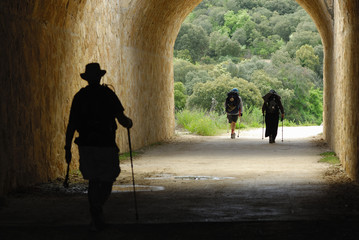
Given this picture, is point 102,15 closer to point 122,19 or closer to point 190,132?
point 122,19

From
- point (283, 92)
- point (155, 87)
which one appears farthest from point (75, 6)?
point (283, 92)

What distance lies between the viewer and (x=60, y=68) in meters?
10.2

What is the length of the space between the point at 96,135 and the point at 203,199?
6.89 feet

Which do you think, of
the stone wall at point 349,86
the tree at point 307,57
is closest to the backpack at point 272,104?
the stone wall at point 349,86

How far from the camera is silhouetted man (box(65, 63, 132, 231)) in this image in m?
6.14

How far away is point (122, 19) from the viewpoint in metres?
14.5

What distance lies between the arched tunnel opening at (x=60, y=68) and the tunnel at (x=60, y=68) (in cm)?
1

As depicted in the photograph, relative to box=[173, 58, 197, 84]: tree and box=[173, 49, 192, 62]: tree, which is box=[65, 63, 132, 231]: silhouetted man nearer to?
box=[173, 58, 197, 84]: tree

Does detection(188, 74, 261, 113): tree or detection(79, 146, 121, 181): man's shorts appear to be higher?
detection(188, 74, 261, 113): tree

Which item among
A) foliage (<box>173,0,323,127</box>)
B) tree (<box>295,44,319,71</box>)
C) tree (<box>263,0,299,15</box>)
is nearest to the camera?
→ foliage (<box>173,0,323,127</box>)

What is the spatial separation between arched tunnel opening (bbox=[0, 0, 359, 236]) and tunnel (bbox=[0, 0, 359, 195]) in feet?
0.04

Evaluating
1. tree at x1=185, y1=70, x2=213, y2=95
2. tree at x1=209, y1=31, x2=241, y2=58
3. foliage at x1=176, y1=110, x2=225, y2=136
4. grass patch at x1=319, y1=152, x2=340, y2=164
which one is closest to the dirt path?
grass patch at x1=319, y1=152, x2=340, y2=164

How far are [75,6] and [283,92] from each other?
101 feet

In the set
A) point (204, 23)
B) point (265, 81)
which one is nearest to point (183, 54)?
point (204, 23)
